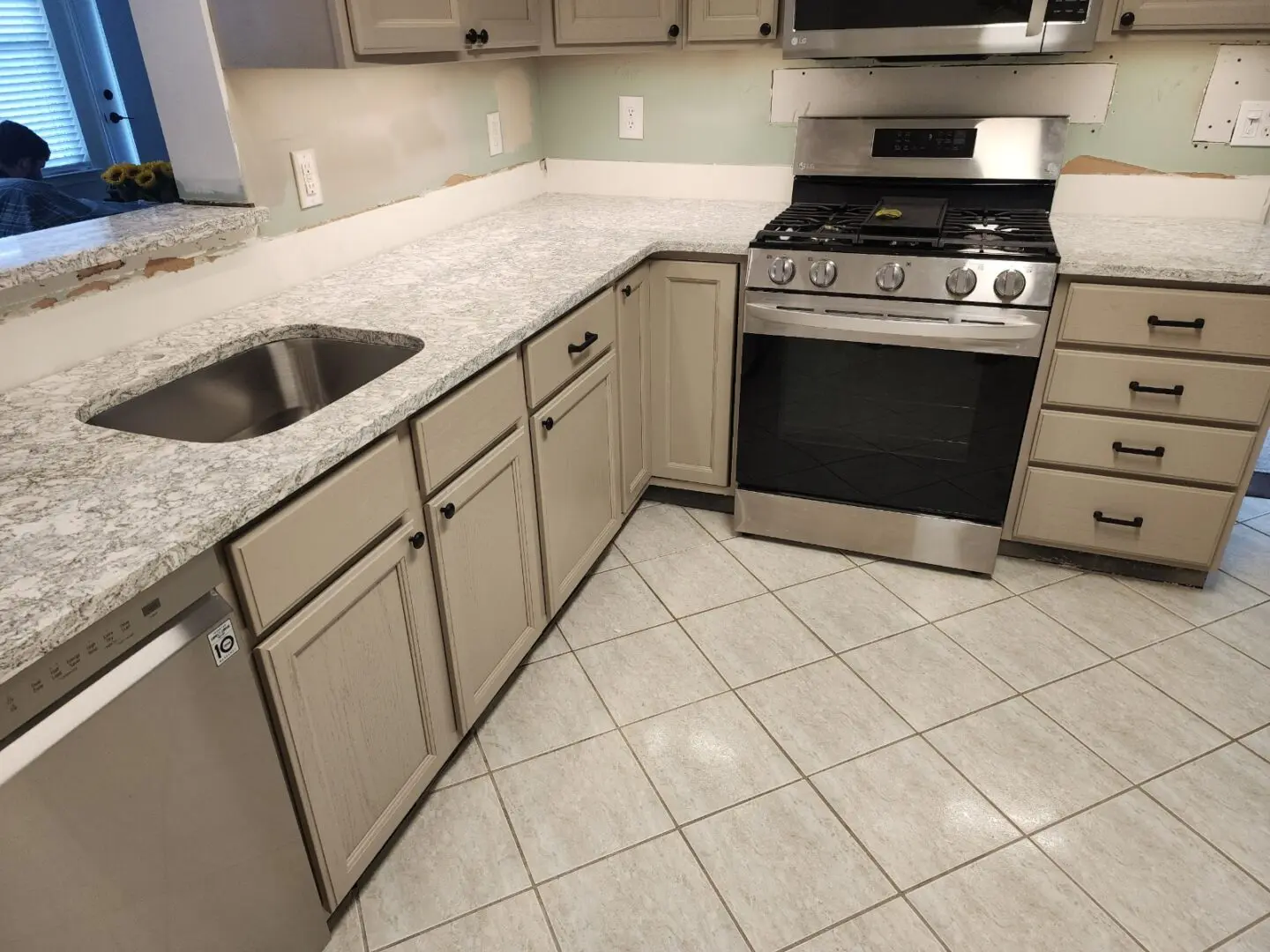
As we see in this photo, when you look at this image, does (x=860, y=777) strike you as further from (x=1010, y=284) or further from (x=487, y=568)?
(x=1010, y=284)

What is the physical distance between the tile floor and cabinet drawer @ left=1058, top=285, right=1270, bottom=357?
0.72 m

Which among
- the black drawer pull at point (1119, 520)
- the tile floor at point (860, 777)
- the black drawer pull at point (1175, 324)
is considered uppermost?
the black drawer pull at point (1175, 324)

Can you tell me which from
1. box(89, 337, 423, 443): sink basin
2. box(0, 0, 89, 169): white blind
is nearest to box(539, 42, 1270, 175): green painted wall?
box(89, 337, 423, 443): sink basin

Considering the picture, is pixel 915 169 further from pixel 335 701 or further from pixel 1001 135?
pixel 335 701

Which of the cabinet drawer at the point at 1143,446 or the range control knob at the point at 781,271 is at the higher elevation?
the range control knob at the point at 781,271

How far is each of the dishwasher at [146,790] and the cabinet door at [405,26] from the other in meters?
1.10

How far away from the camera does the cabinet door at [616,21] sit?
7.54 ft

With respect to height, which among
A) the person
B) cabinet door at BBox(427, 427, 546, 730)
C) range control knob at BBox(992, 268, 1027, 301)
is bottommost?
cabinet door at BBox(427, 427, 546, 730)

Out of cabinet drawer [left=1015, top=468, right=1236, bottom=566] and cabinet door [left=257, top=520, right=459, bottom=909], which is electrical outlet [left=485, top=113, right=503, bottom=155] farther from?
cabinet drawer [left=1015, top=468, right=1236, bottom=566]

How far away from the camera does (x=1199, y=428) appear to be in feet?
6.75

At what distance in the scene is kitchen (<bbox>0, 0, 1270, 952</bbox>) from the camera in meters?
1.06

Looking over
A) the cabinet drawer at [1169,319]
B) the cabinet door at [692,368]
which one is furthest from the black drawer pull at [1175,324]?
the cabinet door at [692,368]

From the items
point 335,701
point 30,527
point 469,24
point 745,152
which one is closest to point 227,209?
point 469,24

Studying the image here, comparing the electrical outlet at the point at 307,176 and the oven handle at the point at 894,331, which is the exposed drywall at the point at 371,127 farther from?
the oven handle at the point at 894,331
